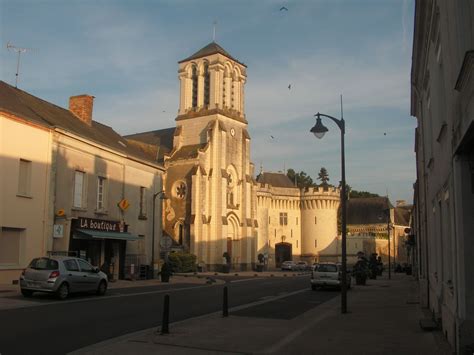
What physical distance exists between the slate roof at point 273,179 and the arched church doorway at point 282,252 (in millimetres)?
9945

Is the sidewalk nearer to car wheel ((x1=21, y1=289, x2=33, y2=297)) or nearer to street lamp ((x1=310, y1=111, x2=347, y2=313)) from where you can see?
street lamp ((x1=310, y1=111, x2=347, y2=313))

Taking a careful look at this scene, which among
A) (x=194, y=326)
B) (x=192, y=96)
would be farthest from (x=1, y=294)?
(x=192, y=96)

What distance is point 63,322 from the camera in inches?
492

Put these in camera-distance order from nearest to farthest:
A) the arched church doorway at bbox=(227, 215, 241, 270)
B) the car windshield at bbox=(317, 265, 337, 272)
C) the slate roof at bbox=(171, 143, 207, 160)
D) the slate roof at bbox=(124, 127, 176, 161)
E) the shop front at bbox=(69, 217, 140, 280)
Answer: the shop front at bbox=(69, 217, 140, 280) < the car windshield at bbox=(317, 265, 337, 272) < the slate roof at bbox=(171, 143, 207, 160) < the arched church doorway at bbox=(227, 215, 241, 270) < the slate roof at bbox=(124, 127, 176, 161)

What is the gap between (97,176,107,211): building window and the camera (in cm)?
3038

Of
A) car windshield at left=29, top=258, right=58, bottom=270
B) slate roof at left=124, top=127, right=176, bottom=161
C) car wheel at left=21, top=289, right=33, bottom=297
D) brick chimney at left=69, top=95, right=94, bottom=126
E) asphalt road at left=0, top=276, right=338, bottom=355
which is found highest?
slate roof at left=124, top=127, right=176, bottom=161

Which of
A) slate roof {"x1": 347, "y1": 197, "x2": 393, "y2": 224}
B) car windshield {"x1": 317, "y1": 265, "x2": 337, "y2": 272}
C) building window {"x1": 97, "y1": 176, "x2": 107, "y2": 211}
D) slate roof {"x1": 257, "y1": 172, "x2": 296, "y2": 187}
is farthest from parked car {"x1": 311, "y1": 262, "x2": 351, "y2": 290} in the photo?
slate roof {"x1": 347, "y1": 197, "x2": 393, "y2": 224}

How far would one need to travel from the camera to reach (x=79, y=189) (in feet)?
94.2

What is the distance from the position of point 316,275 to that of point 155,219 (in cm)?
1293

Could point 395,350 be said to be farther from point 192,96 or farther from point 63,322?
point 192,96

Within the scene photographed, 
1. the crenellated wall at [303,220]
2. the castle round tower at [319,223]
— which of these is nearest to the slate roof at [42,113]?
the crenellated wall at [303,220]

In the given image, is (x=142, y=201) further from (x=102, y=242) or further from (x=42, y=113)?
(x=42, y=113)

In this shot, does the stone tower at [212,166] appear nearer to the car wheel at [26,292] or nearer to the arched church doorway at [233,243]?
the arched church doorway at [233,243]

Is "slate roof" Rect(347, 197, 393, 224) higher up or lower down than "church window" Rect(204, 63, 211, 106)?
lower down
